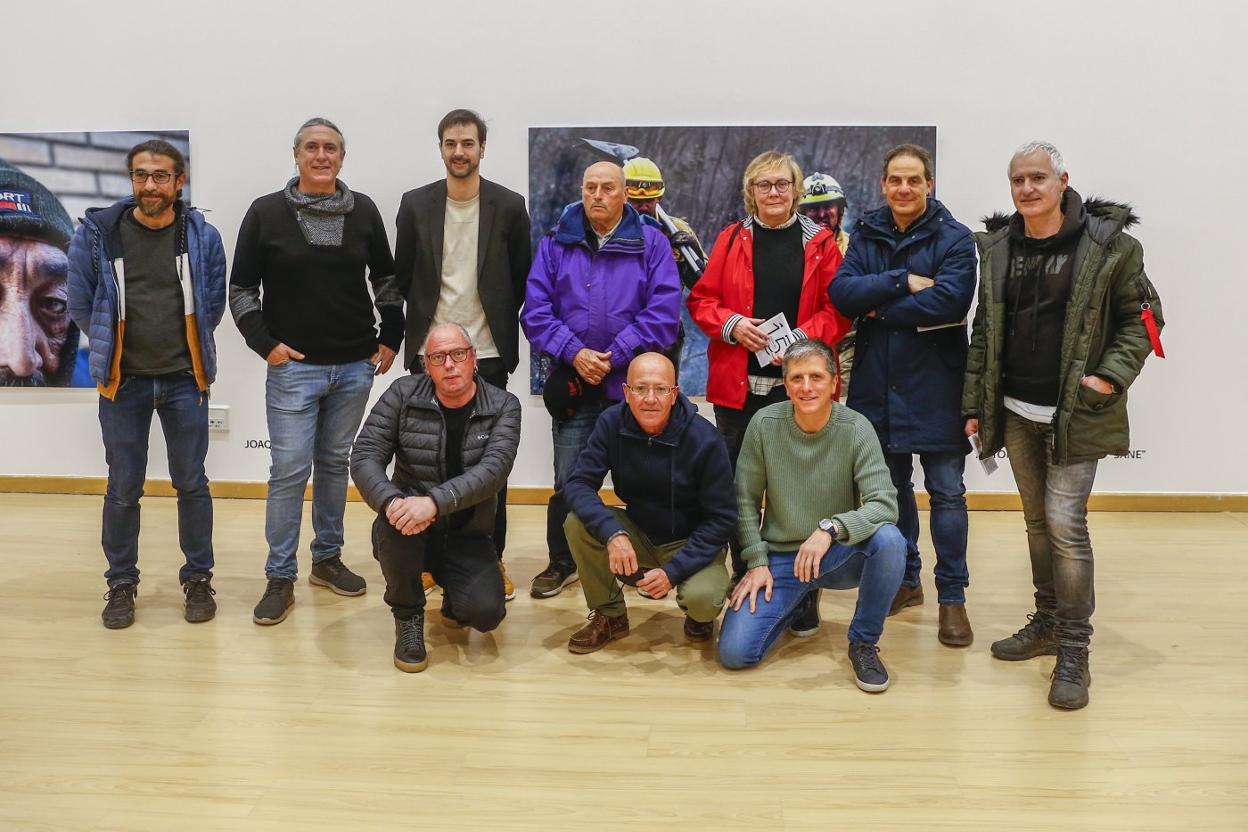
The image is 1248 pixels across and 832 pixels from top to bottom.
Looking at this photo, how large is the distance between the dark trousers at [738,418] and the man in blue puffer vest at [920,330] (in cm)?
33

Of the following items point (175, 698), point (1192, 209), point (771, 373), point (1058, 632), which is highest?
point (1192, 209)

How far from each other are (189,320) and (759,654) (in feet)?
7.62

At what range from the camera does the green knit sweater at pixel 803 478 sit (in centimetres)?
342

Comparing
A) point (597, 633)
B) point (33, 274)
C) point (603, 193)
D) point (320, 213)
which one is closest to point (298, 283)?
point (320, 213)

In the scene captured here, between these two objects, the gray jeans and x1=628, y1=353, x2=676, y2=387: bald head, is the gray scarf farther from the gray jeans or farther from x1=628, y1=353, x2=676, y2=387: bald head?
the gray jeans

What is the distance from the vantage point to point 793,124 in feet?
17.7

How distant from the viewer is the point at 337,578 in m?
4.26

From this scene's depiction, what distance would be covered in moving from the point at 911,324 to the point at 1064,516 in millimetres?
813

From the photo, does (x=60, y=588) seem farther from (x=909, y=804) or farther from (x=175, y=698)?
(x=909, y=804)

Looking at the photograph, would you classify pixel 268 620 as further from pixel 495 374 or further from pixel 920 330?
pixel 920 330

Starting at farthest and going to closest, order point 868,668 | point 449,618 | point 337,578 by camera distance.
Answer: point 337,578, point 449,618, point 868,668

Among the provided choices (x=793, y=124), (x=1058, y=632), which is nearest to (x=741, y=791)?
(x=1058, y=632)

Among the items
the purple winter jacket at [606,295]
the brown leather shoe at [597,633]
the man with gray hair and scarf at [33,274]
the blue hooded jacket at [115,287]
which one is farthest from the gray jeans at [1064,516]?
the man with gray hair and scarf at [33,274]

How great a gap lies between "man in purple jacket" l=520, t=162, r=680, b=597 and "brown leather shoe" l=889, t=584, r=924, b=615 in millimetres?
1339
